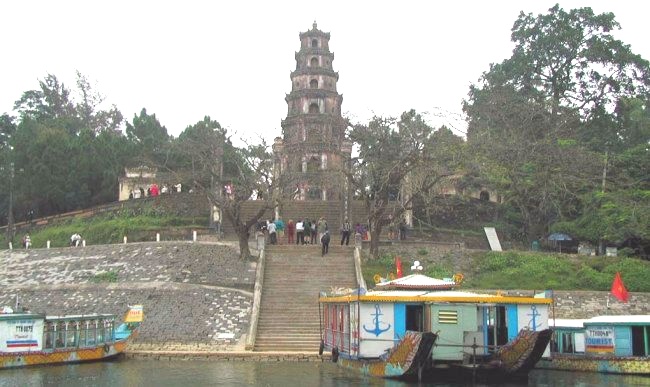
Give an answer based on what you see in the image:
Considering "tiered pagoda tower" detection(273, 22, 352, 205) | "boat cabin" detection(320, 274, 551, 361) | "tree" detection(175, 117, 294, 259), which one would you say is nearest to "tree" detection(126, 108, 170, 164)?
"tiered pagoda tower" detection(273, 22, 352, 205)

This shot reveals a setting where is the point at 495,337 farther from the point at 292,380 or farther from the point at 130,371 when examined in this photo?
the point at 130,371

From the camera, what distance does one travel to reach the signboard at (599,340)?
23781 mm

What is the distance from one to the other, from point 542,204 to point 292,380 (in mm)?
21428

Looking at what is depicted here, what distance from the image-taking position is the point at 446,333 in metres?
19.9

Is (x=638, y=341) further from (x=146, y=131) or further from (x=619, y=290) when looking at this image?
(x=146, y=131)

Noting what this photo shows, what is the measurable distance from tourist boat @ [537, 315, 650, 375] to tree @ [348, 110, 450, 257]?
1084cm

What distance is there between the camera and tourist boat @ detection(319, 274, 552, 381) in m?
19.3

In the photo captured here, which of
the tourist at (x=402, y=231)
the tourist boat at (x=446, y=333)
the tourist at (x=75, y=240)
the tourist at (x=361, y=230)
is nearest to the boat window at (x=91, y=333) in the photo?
the tourist boat at (x=446, y=333)

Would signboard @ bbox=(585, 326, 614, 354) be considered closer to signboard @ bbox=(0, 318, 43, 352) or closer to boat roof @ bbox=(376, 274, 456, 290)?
boat roof @ bbox=(376, 274, 456, 290)

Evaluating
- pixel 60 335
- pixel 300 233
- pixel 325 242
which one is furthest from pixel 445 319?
pixel 300 233

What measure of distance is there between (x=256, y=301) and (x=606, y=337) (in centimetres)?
1256

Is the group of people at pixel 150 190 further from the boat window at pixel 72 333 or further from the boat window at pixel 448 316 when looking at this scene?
the boat window at pixel 448 316

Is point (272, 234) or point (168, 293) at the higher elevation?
point (272, 234)

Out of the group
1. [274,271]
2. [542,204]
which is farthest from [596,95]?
[274,271]
